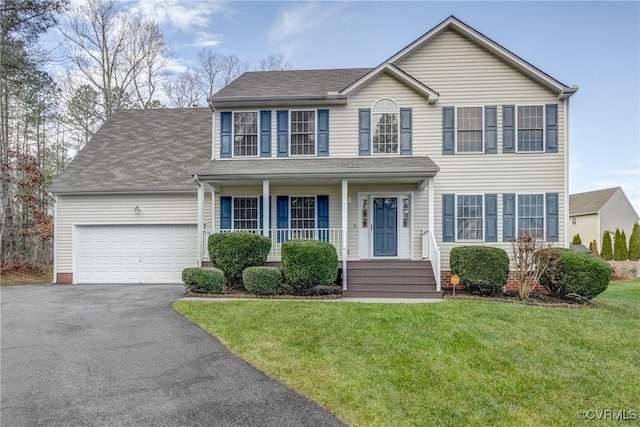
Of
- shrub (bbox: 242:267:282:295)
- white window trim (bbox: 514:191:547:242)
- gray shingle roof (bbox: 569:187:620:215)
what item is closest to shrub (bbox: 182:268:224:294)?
shrub (bbox: 242:267:282:295)

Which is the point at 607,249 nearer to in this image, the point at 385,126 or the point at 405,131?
the point at 405,131

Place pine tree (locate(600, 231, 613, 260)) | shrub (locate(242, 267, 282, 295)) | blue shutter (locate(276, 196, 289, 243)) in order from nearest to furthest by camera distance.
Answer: shrub (locate(242, 267, 282, 295)), blue shutter (locate(276, 196, 289, 243)), pine tree (locate(600, 231, 613, 260))

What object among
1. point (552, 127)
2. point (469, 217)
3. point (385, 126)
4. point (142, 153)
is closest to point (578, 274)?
point (469, 217)

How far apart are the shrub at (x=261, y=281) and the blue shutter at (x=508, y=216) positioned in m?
7.25

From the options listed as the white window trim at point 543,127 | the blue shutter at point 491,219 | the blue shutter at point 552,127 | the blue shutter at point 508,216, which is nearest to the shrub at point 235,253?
the blue shutter at point 491,219

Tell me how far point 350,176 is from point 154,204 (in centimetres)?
689

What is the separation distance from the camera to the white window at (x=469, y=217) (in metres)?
11.8

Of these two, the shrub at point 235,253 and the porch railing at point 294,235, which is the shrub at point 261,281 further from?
the porch railing at point 294,235

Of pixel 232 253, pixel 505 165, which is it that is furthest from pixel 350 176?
pixel 505 165

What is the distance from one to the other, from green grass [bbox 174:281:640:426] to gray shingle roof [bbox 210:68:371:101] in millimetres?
7409

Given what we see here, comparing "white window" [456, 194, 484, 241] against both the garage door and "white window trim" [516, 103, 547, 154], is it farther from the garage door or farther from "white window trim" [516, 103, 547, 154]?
the garage door

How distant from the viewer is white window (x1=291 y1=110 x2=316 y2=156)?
12484 mm

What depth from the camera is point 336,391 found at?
4.33 metres

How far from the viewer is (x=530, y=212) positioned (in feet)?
38.2
